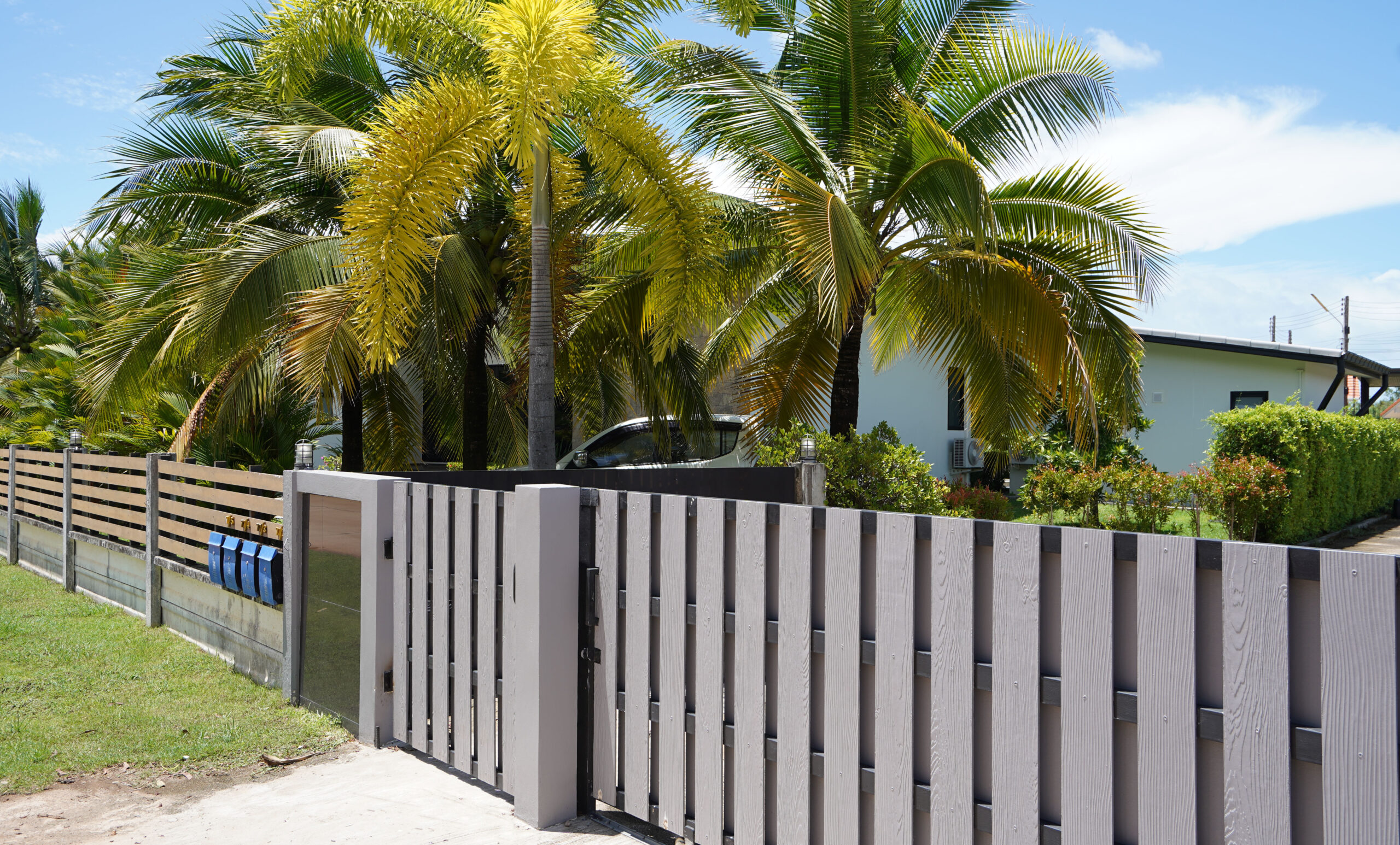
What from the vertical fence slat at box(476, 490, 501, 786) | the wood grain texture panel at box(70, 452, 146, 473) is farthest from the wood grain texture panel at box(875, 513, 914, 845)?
the wood grain texture panel at box(70, 452, 146, 473)

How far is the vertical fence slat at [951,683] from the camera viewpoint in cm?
287

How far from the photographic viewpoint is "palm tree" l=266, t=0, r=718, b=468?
786cm

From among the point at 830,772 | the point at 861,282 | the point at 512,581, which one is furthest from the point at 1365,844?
the point at 861,282

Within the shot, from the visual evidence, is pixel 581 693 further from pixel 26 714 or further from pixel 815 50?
pixel 815 50

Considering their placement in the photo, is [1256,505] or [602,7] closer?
[602,7]

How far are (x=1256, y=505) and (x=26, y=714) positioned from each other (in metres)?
11.8

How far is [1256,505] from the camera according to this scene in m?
11.3

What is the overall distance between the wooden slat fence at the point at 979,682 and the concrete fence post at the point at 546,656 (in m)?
0.14

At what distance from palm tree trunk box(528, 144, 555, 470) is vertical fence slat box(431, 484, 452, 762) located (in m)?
3.74

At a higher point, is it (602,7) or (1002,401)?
(602,7)

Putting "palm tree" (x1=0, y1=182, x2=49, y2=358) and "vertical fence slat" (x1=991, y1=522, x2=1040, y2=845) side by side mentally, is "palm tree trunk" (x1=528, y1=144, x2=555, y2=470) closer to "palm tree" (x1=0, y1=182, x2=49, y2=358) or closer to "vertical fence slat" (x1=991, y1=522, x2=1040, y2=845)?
"vertical fence slat" (x1=991, y1=522, x2=1040, y2=845)

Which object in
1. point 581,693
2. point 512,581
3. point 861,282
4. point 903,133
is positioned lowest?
point 581,693

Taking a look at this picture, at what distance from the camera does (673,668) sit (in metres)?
3.78

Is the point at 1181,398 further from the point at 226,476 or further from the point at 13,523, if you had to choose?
the point at 13,523
